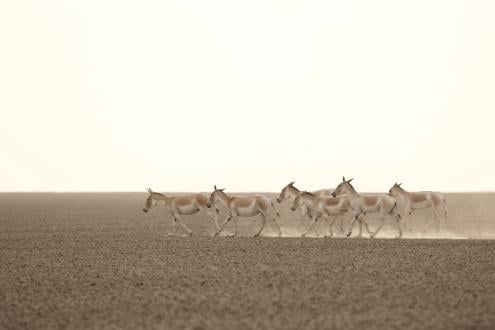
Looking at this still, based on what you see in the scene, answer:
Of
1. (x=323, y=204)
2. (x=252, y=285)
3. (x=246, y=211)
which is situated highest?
(x=323, y=204)

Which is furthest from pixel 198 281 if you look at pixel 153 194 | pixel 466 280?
pixel 153 194

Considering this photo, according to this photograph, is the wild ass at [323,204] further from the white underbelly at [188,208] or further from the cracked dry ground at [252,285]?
the white underbelly at [188,208]

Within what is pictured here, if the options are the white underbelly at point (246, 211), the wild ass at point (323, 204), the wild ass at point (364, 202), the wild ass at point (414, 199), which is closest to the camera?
the wild ass at point (364, 202)

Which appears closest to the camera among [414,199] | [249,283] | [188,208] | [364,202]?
[249,283]

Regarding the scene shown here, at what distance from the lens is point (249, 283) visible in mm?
16938

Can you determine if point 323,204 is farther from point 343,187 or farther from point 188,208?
point 188,208

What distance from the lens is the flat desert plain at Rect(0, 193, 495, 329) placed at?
517 inches

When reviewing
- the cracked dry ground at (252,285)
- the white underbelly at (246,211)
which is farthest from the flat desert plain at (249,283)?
the white underbelly at (246,211)

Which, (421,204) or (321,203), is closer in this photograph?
(321,203)

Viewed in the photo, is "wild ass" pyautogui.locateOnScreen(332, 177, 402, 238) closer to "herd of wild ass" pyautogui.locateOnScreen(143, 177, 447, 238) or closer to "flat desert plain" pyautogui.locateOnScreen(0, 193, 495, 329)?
"herd of wild ass" pyautogui.locateOnScreen(143, 177, 447, 238)

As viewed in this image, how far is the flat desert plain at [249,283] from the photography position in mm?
13133

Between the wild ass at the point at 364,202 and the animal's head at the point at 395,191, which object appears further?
the animal's head at the point at 395,191

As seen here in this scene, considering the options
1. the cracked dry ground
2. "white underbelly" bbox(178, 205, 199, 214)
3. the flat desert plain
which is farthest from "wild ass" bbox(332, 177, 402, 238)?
"white underbelly" bbox(178, 205, 199, 214)

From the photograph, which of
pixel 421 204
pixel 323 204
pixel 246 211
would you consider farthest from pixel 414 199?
pixel 246 211
